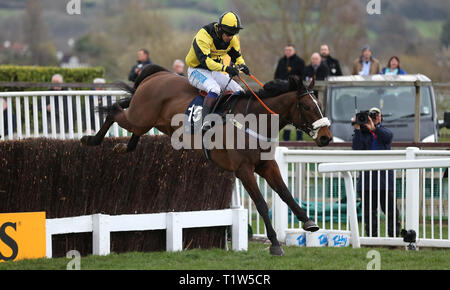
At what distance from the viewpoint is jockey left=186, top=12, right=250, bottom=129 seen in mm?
7383

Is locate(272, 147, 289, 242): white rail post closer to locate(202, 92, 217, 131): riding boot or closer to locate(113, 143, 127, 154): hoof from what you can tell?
locate(202, 92, 217, 131): riding boot

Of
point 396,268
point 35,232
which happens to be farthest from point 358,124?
point 35,232

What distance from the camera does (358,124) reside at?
9.45 meters

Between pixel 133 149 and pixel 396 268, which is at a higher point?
pixel 133 149

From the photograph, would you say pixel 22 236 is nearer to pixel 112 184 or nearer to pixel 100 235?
pixel 100 235

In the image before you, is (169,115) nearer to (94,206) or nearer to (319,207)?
(94,206)

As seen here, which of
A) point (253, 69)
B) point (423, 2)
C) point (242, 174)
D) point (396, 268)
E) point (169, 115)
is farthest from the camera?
point (423, 2)

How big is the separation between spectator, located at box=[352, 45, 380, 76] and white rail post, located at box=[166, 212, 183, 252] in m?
8.17

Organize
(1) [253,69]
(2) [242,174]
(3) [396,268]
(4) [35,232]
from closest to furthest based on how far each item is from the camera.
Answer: (3) [396,268], (4) [35,232], (2) [242,174], (1) [253,69]

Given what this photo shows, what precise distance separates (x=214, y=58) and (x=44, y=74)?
11.7 meters

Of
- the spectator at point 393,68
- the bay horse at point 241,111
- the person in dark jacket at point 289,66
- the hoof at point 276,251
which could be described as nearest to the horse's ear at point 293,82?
the bay horse at point 241,111

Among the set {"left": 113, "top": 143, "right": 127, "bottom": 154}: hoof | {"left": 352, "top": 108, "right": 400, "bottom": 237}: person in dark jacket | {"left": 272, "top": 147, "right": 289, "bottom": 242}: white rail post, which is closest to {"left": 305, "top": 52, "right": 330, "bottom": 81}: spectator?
{"left": 352, "top": 108, "right": 400, "bottom": 237}: person in dark jacket

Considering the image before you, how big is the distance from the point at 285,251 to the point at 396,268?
1.43 m

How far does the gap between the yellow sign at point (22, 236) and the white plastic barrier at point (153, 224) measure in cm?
12
